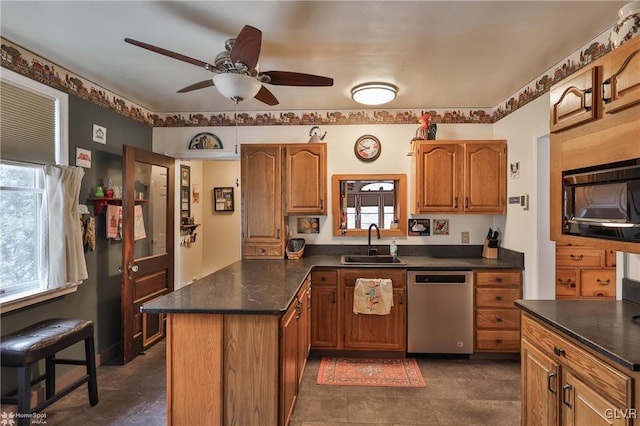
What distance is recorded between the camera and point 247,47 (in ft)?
5.69

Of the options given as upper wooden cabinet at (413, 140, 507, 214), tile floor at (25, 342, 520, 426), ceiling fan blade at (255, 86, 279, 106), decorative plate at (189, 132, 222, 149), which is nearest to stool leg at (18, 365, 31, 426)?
tile floor at (25, 342, 520, 426)

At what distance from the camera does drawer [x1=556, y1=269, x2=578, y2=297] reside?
285 centimetres

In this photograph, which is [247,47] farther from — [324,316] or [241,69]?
[324,316]

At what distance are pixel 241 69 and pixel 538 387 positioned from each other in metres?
2.28

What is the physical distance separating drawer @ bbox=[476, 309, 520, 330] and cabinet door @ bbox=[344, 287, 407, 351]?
2.28ft

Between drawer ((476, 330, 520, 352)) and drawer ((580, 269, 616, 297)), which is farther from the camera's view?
drawer ((476, 330, 520, 352))

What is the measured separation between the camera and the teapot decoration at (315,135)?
3539mm

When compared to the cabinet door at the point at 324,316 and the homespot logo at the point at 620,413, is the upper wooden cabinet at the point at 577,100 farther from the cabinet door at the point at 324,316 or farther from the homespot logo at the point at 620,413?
the cabinet door at the point at 324,316

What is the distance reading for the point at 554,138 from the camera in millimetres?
1965

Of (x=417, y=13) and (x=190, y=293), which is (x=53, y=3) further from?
(x=417, y=13)

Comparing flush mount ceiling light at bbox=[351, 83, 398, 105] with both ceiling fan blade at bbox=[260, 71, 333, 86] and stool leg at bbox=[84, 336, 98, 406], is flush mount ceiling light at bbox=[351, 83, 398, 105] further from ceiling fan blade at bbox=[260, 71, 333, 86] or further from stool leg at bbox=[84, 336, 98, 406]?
stool leg at bbox=[84, 336, 98, 406]

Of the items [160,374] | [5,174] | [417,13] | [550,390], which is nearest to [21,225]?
[5,174]

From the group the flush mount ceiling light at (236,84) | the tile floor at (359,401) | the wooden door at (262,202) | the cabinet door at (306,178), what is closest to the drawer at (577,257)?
the tile floor at (359,401)

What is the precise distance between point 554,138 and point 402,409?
2027mm
